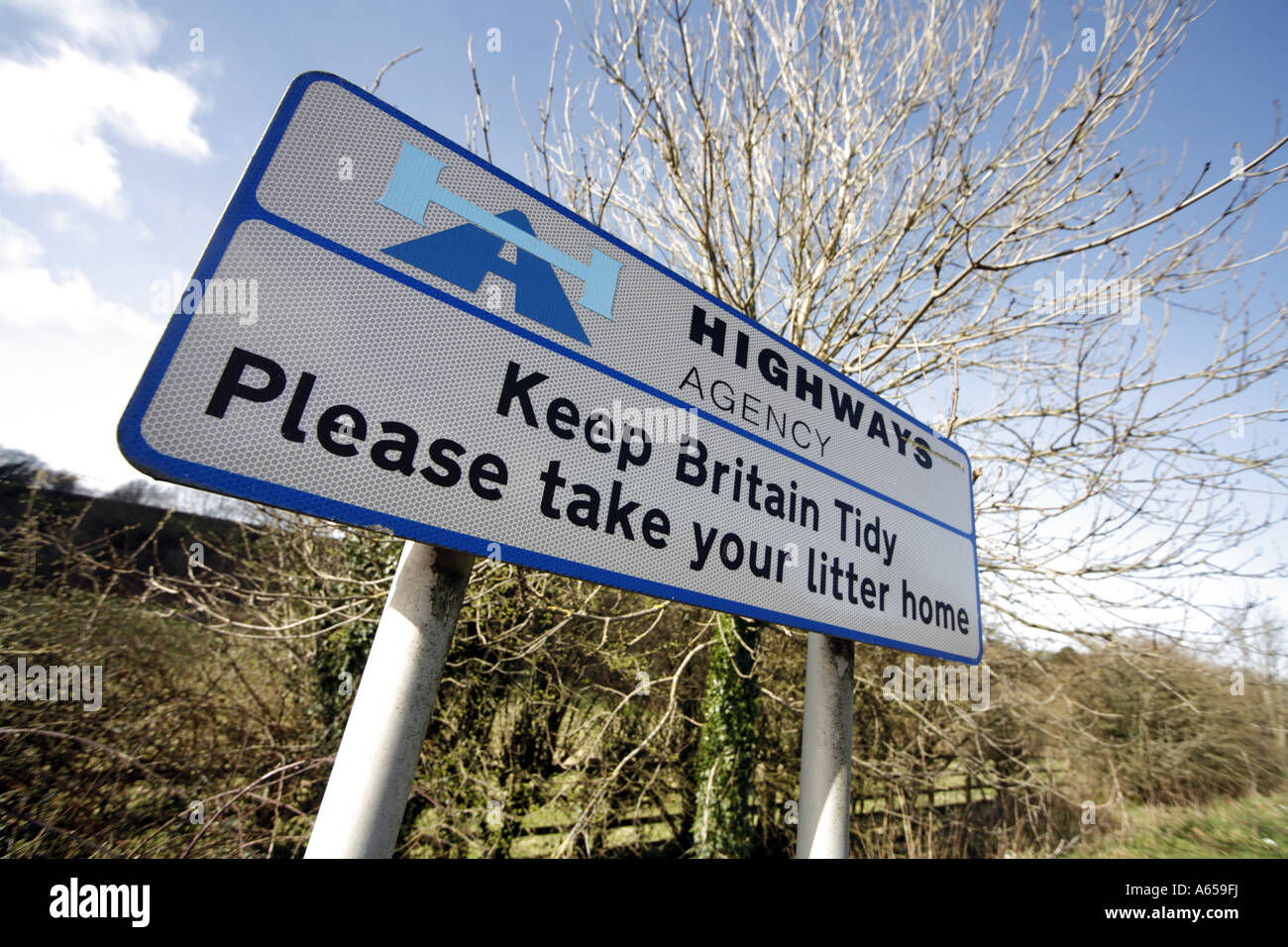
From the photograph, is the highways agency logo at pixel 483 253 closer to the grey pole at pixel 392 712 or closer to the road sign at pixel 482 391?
the road sign at pixel 482 391

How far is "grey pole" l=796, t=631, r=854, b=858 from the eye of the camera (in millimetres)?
1505

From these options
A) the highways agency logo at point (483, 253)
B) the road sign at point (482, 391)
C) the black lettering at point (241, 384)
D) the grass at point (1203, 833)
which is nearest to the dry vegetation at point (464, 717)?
the grass at point (1203, 833)

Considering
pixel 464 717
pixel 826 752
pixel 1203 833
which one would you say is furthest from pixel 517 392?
pixel 1203 833

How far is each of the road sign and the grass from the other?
764 cm

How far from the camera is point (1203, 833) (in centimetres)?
687

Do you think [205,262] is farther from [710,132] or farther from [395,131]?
[710,132]

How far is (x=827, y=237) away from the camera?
4609 millimetres

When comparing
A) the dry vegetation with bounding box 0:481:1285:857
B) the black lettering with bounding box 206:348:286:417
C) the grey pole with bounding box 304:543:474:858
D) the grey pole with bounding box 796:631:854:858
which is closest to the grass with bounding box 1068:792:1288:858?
the dry vegetation with bounding box 0:481:1285:857

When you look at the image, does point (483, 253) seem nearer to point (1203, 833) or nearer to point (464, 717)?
point (464, 717)

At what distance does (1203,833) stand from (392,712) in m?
10.7

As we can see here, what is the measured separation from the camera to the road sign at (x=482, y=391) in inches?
31.0

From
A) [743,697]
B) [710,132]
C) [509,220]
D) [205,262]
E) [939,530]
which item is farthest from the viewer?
[743,697]
